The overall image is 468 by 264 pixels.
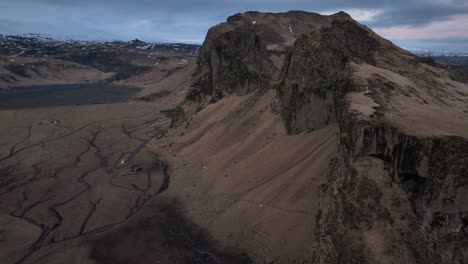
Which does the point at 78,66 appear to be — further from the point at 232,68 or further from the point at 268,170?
the point at 268,170

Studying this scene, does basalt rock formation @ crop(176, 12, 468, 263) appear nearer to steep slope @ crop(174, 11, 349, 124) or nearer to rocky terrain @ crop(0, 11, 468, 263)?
rocky terrain @ crop(0, 11, 468, 263)

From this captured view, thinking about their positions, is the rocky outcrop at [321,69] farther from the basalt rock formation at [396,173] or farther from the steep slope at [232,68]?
the steep slope at [232,68]

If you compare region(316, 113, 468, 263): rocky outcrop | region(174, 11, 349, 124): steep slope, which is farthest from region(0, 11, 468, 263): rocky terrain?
region(174, 11, 349, 124): steep slope

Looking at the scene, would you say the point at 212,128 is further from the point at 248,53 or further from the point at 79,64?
the point at 79,64

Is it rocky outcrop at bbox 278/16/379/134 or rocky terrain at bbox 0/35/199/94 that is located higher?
rocky outcrop at bbox 278/16/379/134

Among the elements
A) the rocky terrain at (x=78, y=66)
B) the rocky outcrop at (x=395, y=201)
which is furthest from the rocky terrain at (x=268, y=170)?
the rocky terrain at (x=78, y=66)

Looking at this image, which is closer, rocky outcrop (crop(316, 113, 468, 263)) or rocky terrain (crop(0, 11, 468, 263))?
rocky outcrop (crop(316, 113, 468, 263))

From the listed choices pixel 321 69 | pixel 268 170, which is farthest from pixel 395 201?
pixel 321 69

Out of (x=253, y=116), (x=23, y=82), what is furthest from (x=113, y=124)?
(x=23, y=82)
